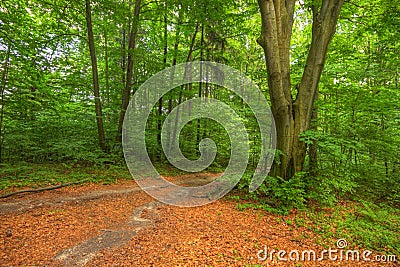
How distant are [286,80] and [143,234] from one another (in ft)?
17.2

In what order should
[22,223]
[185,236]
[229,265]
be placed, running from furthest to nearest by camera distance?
[22,223] → [185,236] → [229,265]

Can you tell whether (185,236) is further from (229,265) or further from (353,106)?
(353,106)

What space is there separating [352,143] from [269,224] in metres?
2.79

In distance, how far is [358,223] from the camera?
444 centimetres

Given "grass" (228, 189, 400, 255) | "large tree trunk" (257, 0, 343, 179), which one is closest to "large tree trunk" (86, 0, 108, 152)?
"grass" (228, 189, 400, 255)

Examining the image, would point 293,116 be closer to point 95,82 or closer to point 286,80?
point 286,80

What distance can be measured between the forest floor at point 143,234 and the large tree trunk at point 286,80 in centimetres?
141

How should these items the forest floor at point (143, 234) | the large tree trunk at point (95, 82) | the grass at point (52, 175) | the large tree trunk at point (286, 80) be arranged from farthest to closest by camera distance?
the large tree trunk at point (95, 82)
the grass at point (52, 175)
the large tree trunk at point (286, 80)
the forest floor at point (143, 234)

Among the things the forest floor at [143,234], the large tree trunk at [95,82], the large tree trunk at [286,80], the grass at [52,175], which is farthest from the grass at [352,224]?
the large tree trunk at [95,82]

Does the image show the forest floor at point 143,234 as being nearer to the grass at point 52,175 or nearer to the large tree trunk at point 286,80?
the grass at point 52,175

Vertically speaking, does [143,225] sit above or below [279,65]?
below

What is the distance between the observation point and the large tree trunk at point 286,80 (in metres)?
5.40

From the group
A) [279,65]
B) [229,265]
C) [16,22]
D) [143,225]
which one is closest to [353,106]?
[279,65]

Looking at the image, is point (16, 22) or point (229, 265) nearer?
point (229, 265)
